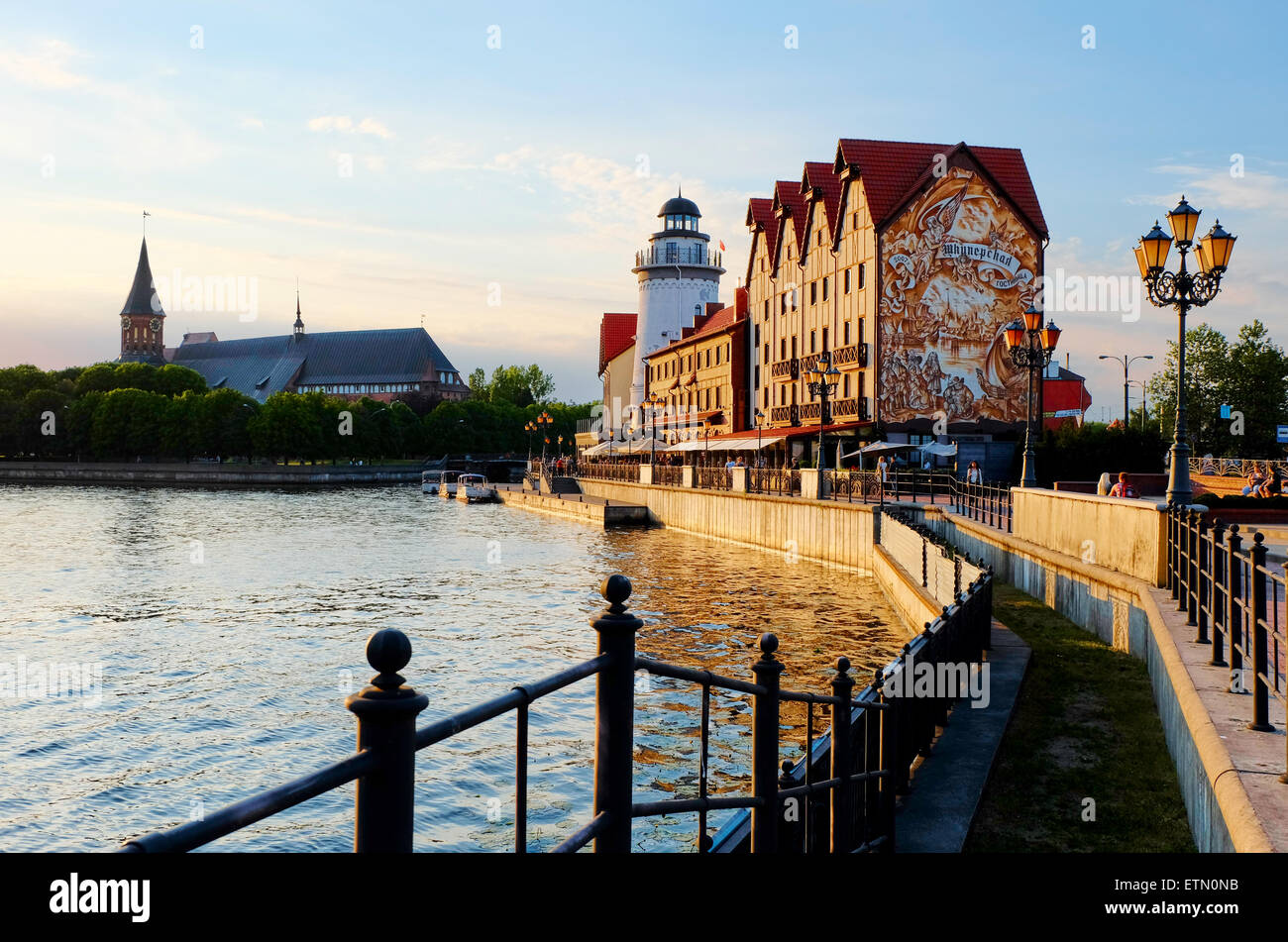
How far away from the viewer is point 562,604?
3081cm

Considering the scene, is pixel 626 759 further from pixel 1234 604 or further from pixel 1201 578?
pixel 1201 578

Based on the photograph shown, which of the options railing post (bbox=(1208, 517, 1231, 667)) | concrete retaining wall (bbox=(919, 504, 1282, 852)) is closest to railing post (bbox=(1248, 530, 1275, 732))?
concrete retaining wall (bbox=(919, 504, 1282, 852))

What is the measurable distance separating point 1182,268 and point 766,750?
44.3ft

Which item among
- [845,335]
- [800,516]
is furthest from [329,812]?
[845,335]

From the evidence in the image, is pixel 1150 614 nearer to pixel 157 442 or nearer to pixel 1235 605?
pixel 1235 605

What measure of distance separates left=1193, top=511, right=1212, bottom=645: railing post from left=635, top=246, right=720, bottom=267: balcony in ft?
268

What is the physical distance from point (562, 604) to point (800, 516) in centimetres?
1184

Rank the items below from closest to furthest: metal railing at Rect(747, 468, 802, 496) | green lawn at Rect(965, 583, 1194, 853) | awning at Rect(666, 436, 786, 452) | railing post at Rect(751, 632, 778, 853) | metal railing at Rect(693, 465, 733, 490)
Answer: railing post at Rect(751, 632, 778, 853)
green lawn at Rect(965, 583, 1194, 853)
metal railing at Rect(747, 468, 802, 496)
metal railing at Rect(693, 465, 733, 490)
awning at Rect(666, 436, 786, 452)

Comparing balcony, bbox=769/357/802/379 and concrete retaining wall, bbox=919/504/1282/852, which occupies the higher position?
balcony, bbox=769/357/802/379

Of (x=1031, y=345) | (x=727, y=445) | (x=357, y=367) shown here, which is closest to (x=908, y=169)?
(x=727, y=445)

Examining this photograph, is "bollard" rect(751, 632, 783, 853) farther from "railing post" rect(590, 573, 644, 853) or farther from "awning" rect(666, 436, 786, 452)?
"awning" rect(666, 436, 786, 452)

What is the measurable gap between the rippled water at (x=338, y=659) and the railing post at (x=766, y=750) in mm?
6830

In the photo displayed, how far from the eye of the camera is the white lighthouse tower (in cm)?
9131

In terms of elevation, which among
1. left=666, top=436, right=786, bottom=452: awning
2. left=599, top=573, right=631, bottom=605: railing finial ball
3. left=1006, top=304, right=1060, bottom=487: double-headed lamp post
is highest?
left=1006, top=304, right=1060, bottom=487: double-headed lamp post
